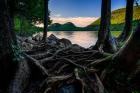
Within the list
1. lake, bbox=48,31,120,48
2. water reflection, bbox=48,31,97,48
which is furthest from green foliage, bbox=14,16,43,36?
water reflection, bbox=48,31,97,48

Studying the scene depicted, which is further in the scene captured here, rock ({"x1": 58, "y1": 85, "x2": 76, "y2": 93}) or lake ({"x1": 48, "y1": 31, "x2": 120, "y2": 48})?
lake ({"x1": 48, "y1": 31, "x2": 120, "y2": 48})

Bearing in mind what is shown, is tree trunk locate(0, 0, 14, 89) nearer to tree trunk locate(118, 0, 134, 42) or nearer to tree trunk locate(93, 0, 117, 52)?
tree trunk locate(93, 0, 117, 52)

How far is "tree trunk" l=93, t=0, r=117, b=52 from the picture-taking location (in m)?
15.6

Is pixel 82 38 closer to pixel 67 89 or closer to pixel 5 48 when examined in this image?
pixel 67 89

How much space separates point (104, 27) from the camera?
53.2ft

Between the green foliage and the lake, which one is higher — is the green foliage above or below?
above

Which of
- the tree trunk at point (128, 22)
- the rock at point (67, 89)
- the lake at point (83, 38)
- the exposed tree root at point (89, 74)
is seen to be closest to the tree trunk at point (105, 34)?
the exposed tree root at point (89, 74)

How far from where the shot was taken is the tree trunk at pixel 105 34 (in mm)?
15609

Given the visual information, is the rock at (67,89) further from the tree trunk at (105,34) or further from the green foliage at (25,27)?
the green foliage at (25,27)

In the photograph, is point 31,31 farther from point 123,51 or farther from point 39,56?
point 123,51

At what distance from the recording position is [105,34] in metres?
15.9

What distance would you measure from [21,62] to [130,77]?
13.0 feet

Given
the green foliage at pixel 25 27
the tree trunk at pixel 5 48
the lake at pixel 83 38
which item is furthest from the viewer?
the green foliage at pixel 25 27

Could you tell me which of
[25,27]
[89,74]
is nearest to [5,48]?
[89,74]
